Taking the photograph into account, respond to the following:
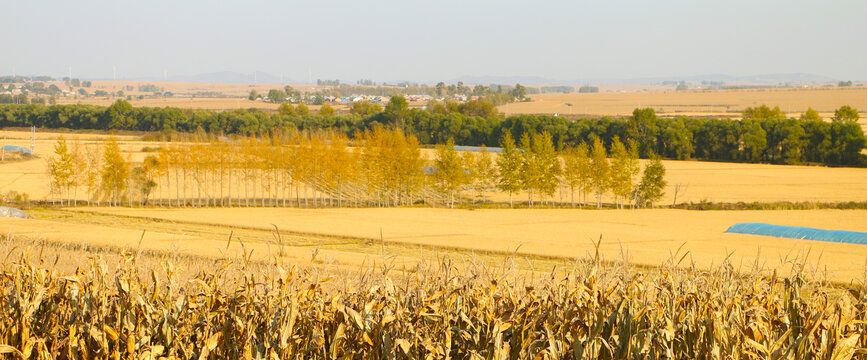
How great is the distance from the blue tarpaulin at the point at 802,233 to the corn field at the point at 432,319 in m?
34.8

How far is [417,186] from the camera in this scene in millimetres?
68938

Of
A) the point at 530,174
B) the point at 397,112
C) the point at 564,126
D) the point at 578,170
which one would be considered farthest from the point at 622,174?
the point at 397,112

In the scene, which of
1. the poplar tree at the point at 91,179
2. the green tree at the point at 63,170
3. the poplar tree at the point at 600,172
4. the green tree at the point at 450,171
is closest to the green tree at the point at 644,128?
the poplar tree at the point at 600,172

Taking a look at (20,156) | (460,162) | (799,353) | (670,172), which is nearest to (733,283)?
(799,353)

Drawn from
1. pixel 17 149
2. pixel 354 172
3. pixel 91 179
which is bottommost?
pixel 17 149

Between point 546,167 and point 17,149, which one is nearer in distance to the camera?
point 546,167

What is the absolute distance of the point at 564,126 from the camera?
348 ft

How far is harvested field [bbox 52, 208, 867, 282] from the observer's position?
108 feet

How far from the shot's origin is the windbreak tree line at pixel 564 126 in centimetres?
8962

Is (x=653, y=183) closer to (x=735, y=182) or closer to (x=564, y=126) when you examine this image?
(x=735, y=182)

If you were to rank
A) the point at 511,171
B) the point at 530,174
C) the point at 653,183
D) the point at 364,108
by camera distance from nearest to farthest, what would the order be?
the point at 653,183
the point at 530,174
the point at 511,171
the point at 364,108

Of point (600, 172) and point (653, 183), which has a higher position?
point (600, 172)

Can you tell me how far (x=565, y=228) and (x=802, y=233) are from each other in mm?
12810

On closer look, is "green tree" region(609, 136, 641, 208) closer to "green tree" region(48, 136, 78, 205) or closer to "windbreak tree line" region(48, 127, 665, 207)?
"windbreak tree line" region(48, 127, 665, 207)
